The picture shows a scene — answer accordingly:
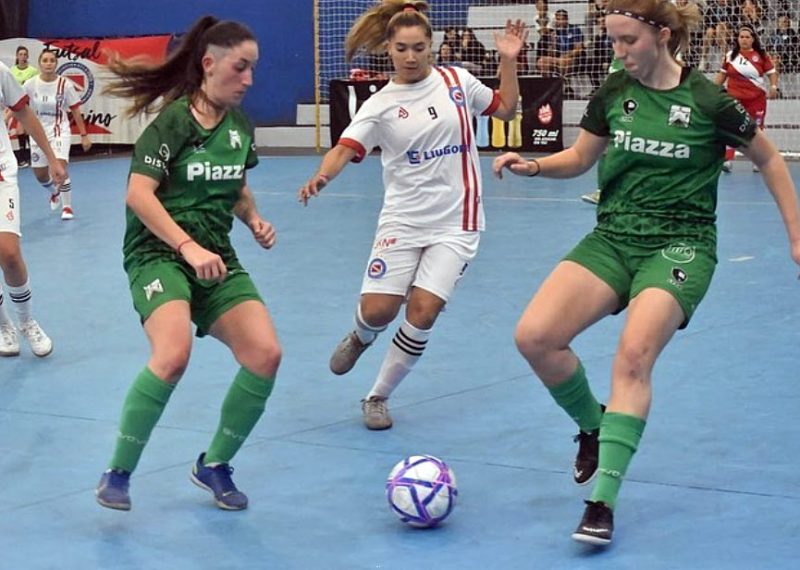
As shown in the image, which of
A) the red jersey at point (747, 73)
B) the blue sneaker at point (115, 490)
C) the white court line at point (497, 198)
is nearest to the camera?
the blue sneaker at point (115, 490)

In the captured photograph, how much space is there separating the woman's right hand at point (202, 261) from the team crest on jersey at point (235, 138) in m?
0.53

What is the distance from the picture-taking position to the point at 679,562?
4.18m

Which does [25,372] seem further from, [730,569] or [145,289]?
[730,569]

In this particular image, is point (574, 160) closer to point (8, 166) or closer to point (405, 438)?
point (405, 438)

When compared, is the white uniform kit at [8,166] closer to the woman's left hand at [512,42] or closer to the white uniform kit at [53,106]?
the woman's left hand at [512,42]

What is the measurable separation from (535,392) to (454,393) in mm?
391

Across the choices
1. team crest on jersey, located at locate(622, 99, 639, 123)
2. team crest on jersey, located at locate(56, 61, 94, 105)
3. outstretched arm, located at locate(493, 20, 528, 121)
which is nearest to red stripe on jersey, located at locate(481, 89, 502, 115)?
outstretched arm, located at locate(493, 20, 528, 121)

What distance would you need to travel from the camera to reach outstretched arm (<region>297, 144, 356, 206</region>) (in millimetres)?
5629

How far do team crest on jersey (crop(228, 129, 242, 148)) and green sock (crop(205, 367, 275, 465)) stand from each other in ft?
2.65

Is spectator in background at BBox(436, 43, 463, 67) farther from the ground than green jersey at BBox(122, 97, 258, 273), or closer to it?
closer to it

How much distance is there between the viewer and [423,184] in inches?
235

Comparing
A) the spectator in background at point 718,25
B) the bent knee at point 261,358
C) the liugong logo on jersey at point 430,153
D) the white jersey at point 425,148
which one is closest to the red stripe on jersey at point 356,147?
the white jersey at point 425,148

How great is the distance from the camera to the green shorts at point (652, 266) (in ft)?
14.7

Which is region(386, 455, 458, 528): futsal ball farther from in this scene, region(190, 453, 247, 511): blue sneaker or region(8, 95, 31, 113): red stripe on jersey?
region(8, 95, 31, 113): red stripe on jersey
